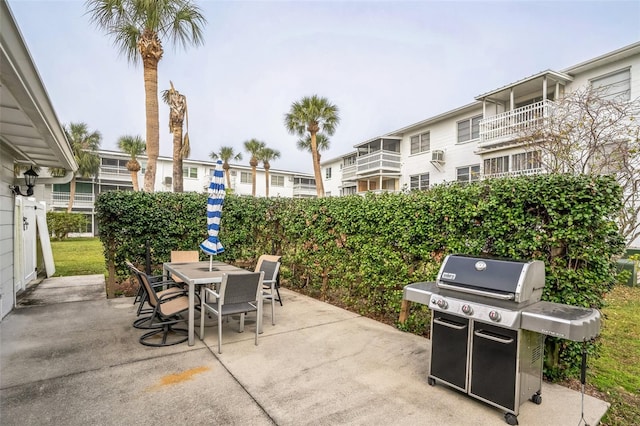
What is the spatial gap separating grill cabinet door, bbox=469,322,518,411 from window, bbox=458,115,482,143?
16168mm

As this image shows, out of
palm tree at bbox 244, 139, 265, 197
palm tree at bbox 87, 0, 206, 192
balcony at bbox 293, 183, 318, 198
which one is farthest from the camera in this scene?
balcony at bbox 293, 183, 318, 198

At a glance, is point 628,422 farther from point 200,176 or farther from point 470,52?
point 200,176

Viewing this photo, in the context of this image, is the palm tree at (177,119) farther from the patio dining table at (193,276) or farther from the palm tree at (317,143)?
the palm tree at (317,143)

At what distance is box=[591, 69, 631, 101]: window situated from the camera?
11336mm

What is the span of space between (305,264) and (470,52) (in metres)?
11.8

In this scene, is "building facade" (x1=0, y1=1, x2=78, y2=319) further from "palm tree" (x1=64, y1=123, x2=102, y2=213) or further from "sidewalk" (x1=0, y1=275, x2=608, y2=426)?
"palm tree" (x1=64, y1=123, x2=102, y2=213)

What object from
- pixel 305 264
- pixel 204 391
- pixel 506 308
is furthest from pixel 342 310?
pixel 506 308

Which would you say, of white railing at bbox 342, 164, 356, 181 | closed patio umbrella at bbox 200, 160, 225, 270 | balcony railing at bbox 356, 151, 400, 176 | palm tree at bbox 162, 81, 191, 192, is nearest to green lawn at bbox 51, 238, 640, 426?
closed patio umbrella at bbox 200, 160, 225, 270

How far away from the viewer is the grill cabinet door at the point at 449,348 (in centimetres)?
305

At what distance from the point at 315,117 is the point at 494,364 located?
20.7 metres

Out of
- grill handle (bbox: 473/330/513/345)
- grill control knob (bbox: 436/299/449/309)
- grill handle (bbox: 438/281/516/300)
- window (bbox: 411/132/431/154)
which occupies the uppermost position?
window (bbox: 411/132/431/154)

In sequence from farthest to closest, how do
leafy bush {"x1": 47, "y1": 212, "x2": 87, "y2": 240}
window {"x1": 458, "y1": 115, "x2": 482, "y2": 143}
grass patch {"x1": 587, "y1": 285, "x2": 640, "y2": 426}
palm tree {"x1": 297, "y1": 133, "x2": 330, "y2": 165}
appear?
palm tree {"x1": 297, "y1": 133, "x2": 330, "y2": 165} → leafy bush {"x1": 47, "y1": 212, "x2": 87, "y2": 240} → window {"x1": 458, "y1": 115, "x2": 482, "y2": 143} → grass patch {"x1": 587, "y1": 285, "x2": 640, "y2": 426}

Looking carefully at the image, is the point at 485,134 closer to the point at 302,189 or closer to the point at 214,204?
the point at 214,204

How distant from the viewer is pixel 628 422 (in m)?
2.89
